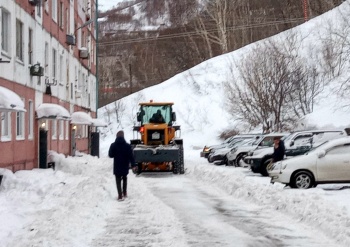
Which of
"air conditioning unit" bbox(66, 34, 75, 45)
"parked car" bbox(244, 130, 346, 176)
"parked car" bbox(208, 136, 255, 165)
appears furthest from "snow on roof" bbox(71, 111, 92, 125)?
"parked car" bbox(244, 130, 346, 176)

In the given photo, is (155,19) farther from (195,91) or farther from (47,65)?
(47,65)

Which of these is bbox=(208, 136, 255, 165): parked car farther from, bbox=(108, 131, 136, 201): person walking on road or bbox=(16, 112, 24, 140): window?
bbox=(108, 131, 136, 201): person walking on road

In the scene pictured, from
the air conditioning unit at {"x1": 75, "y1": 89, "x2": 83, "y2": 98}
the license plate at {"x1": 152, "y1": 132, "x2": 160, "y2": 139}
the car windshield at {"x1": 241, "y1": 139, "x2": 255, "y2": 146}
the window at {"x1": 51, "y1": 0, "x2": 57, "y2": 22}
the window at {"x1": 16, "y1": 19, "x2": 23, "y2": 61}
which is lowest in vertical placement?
the car windshield at {"x1": 241, "y1": 139, "x2": 255, "y2": 146}

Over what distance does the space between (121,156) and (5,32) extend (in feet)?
24.8

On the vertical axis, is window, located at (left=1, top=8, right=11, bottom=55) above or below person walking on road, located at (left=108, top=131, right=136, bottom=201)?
above

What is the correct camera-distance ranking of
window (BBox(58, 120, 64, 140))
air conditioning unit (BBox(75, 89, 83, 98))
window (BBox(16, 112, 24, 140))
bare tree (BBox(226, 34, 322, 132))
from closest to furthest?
window (BBox(16, 112, 24, 140)) → window (BBox(58, 120, 64, 140)) → air conditioning unit (BBox(75, 89, 83, 98)) → bare tree (BBox(226, 34, 322, 132))

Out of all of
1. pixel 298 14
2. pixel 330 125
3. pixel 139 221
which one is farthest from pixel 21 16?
pixel 298 14

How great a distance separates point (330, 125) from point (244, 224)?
2910 cm

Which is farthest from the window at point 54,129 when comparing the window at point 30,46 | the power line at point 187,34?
the power line at point 187,34

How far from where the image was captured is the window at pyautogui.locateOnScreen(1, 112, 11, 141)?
21106 millimetres

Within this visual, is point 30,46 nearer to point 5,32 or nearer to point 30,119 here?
point 30,119

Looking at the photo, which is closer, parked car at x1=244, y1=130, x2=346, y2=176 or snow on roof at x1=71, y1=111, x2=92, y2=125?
parked car at x1=244, y1=130, x2=346, y2=176

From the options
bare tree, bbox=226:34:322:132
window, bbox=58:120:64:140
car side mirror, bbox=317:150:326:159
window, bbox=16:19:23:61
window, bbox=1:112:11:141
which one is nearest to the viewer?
car side mirror, bbox=317:150:326:159

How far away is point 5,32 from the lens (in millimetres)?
21578
